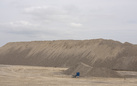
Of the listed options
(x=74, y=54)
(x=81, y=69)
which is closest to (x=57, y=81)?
(x=81, y=69)

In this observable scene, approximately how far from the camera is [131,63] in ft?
134

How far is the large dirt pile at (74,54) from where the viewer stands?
44.0 meters

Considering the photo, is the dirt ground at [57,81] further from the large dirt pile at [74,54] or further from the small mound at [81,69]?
the large dirt pile at [74,54]

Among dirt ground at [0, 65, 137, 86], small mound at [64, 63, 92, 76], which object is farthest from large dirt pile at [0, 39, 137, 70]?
dirt ground at [0, 65, 137, 86]

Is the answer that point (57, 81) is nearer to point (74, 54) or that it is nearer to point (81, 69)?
point (81, 69)

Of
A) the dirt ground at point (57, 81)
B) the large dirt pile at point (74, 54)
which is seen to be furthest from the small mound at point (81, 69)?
the large dirt pile at point (74, 54)

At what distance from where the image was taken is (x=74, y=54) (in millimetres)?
52875

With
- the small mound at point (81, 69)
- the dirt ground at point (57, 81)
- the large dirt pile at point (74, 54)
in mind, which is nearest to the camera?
the dirt ground at point (57, 81)

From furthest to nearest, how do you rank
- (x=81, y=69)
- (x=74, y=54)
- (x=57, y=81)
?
(x=74, y=54) → (x=81, y=69) → (x=57, y=81)

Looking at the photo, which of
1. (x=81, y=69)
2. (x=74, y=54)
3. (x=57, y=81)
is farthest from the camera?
(x=74, y=54)

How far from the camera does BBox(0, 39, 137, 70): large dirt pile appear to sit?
144 feet

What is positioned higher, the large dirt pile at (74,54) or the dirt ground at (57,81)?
the large dirt pile at (74,54)

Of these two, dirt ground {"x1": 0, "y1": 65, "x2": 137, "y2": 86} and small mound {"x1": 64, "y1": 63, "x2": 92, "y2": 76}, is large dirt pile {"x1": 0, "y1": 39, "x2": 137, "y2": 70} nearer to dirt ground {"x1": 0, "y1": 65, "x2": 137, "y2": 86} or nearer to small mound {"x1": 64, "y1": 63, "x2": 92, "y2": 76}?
small mound {"x1": 64, "y1": 63, "x2": 92, "y2": 76}

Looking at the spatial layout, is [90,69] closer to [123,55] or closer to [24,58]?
[123,55]
